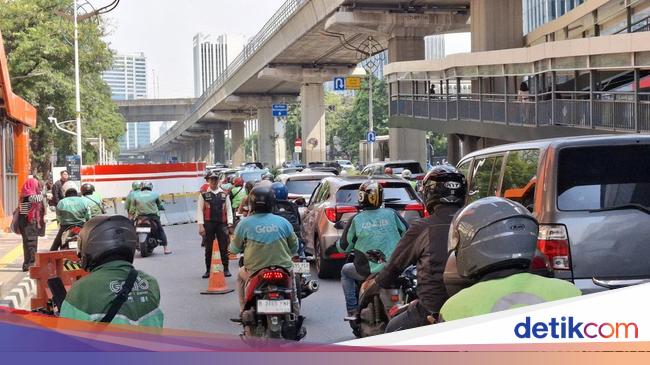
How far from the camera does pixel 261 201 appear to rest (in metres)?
7.91

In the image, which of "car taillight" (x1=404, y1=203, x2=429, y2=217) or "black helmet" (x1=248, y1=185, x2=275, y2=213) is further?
"car taillight" (x1=404, y1=203, x2=429, y2=217)

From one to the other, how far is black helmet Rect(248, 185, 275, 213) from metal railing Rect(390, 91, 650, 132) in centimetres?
1199

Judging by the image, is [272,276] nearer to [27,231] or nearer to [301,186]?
[27,231]

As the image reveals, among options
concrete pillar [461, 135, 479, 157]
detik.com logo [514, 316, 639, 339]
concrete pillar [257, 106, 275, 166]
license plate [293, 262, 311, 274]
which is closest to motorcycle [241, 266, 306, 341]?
license plate [293, 262, 311, 274]

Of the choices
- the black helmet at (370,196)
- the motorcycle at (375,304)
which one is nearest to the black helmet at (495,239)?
the motorcycle at (375,304)

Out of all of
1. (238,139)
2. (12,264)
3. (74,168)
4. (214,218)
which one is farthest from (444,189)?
(238,139)

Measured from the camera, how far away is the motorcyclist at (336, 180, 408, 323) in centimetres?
785

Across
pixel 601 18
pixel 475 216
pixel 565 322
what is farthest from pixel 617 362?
pixel 601 18

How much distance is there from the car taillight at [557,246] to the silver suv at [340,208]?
7260 millimetres

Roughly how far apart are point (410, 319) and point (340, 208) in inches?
345

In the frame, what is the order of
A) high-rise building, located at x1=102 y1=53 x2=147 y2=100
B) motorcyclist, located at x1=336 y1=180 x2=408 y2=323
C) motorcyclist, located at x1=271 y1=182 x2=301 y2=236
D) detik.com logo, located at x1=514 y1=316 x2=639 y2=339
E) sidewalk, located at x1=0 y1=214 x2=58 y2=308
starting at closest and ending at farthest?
detik.com logo, located at x1=514 y1=316 x2=639 y2=339
motorcyclist, located at x1=336 y1=180 x2=408 y2=323
motorcyclist, located at x1=271 y1=182 x2=301 y2=236
sidewalk, located at x1=0 y1=214 x2=58 y2=308
high-rise building, located at x1=102 y1=53 x2=147 y2=100

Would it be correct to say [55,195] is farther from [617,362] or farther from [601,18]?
[617,362]

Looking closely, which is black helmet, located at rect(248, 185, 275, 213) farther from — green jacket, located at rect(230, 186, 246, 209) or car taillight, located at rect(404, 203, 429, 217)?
green jacket, located at rect(230, 186, 246, 209)

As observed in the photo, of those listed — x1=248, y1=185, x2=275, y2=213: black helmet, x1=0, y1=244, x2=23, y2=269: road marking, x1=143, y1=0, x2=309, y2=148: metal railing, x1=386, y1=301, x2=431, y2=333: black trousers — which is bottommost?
x1=0, y1=244, x2=23, y2=269: road marking
